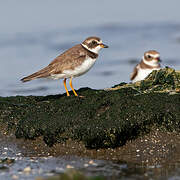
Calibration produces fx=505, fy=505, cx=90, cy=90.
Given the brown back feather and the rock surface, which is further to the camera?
the brown back feather

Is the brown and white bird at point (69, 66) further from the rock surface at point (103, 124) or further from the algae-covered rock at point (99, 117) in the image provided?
the rock surface at point (103, 124)

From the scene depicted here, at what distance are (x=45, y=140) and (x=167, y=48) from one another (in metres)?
9.93

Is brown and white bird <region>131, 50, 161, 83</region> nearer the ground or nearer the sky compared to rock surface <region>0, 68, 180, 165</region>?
nearer the sky

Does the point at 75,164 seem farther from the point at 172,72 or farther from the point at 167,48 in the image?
the point at 167,48

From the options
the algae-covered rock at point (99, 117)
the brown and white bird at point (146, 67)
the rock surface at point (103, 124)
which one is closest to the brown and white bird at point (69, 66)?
the algae-covered rock at point (99, 117)

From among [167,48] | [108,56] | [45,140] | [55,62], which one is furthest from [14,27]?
[45,140]

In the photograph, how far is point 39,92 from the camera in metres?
12.2

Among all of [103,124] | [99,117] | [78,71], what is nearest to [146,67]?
[78,71]

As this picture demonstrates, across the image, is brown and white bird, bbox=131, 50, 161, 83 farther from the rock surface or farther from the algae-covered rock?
the rock surface

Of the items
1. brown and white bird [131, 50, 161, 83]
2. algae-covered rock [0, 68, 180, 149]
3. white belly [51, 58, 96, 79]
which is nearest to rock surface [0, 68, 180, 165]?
algae-covered rock [0, 68, 180, 149]

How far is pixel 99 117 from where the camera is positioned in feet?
19.4

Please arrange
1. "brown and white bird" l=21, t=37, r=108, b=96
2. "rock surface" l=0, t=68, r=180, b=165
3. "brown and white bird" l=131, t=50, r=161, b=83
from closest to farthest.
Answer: "rock surface" l=0, t=68, r=180, b=165 < "brown and white bird" l=21, t=37, r=108, b=96 < "brown and white bird" l=131, t=50, r=161, b=83

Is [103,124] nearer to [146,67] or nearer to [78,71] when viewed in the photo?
[78,71]

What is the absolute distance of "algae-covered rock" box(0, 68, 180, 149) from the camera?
5.67 metres
